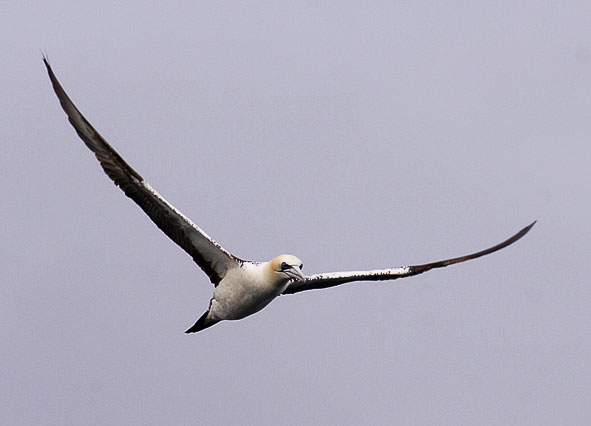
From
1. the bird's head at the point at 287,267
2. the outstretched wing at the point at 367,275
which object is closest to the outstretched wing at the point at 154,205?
the bird's head at the point at 287,267

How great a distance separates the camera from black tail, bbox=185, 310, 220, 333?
25167mm

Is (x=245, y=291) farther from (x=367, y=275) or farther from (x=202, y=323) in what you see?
(x=367, y=275)

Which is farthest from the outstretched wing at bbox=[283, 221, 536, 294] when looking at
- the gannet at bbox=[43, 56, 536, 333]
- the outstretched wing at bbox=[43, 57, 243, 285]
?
the outstretched wing at bbox=[43, 57, 243, 285]

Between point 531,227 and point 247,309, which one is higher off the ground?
point 531,227

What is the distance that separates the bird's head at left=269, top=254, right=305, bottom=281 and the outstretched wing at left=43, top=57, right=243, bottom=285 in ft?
3.34

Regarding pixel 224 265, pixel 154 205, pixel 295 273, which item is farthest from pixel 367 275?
pixel 154 205

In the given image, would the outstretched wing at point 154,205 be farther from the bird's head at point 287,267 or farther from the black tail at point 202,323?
the black tail at point 202,323

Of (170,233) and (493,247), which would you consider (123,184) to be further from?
(493,247)

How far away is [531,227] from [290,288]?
493cm

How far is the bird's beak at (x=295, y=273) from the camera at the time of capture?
23031 mm

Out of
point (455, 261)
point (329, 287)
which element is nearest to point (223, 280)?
point (329, 287)

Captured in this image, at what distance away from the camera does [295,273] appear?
2306 cm

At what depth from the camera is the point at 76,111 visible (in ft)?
69.1

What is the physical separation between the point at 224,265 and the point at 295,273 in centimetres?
167
